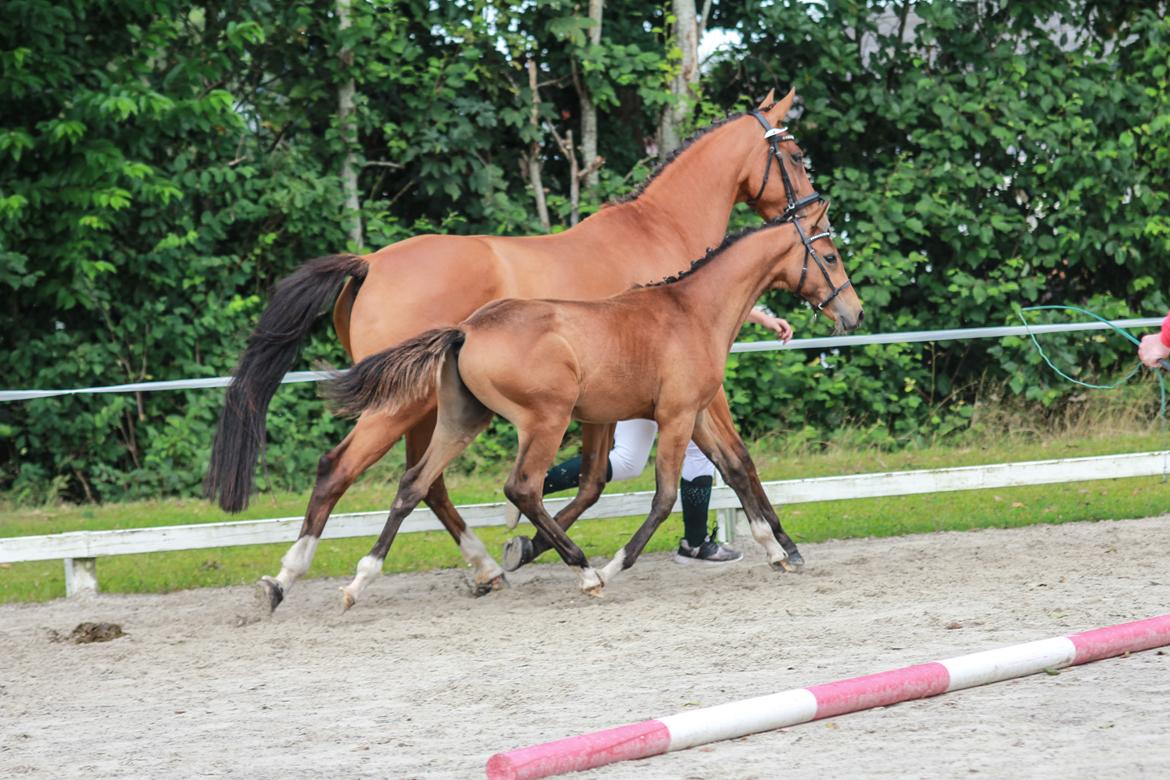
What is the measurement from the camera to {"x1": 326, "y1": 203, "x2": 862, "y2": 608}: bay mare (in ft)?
21.1

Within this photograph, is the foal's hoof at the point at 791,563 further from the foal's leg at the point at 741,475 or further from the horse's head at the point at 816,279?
the horse's head at the point at 816,279

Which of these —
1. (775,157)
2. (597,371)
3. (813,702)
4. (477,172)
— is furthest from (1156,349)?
(477,172)

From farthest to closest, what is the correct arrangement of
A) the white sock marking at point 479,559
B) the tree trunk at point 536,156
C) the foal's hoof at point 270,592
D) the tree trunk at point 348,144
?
the tree trunk at point 536,156 < the tree trunk at point 348,144 < the white sock marking at point 479,559 < the foal's hoof at point 270,592

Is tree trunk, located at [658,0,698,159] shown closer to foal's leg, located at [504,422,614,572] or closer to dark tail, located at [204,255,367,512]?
foal's leg, located at [504,422,614,572]

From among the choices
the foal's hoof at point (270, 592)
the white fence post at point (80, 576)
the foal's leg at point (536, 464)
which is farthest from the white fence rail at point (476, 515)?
the foal's leg at point (536, 464)

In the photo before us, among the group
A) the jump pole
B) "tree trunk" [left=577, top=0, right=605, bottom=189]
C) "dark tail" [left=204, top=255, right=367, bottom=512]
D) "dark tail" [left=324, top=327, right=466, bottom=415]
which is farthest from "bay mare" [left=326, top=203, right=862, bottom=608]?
"tree trunk" [left=577, top=0, right=605, bottom=189]

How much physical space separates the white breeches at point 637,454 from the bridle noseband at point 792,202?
3.70ft

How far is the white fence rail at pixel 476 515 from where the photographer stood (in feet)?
25.5

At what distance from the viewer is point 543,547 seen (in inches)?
284

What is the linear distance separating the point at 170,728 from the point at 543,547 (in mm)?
2801

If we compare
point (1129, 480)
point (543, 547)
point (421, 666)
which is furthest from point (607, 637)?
point (1129, 480)

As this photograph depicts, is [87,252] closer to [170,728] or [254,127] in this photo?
[254,127]

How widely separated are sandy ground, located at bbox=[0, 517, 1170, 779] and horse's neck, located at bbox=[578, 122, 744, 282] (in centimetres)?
171

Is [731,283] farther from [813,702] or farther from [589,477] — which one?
[813,702]
